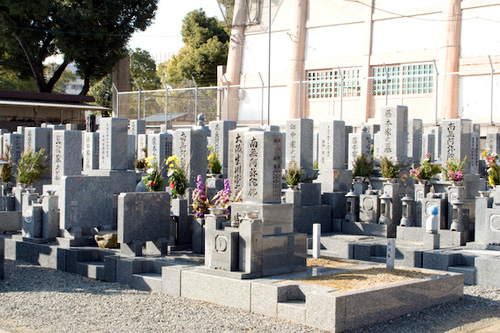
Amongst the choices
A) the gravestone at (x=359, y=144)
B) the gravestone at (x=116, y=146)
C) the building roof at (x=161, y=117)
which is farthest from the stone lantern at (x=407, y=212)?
the building roof at (x=161, y=117)

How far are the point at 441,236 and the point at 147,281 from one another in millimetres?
5631

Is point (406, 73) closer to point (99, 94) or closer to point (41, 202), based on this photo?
point (41, 202)

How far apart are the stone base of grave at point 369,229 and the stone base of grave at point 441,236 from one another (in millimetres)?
441

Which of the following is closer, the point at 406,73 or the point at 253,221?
the point at 253,221

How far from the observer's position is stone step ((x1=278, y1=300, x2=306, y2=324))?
6625 mm

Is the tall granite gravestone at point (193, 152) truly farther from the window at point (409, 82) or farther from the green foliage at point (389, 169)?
the window at point (409, 82)

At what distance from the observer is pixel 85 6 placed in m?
34.7

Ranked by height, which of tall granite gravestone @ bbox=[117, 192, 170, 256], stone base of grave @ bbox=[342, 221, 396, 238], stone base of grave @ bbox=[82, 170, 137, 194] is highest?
stone base of grave @ bbox=[82, 170, 137, 194]

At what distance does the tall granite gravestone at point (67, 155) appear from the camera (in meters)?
14.2

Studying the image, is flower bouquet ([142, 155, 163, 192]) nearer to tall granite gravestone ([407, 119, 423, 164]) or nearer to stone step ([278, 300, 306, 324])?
stone step ([278, 300, 306, 324])

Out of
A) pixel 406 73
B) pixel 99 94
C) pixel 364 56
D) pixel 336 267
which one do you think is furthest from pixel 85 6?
pixel 336 267

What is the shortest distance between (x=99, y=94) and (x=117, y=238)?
38974 millimetres

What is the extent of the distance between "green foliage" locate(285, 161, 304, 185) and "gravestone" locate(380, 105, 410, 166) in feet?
7.94

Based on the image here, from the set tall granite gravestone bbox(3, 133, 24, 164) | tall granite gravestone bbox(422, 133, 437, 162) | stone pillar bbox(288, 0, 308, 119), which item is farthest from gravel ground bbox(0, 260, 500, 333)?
stone pillar bbox(288, 0, 308, 119)
